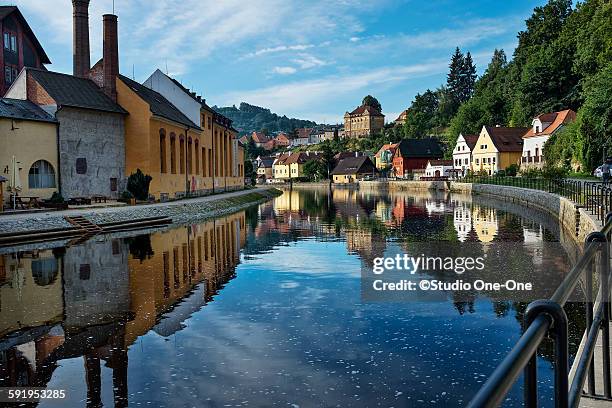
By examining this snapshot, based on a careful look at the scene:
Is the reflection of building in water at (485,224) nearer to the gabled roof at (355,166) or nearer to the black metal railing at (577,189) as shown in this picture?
the black metal railing at (577,189)

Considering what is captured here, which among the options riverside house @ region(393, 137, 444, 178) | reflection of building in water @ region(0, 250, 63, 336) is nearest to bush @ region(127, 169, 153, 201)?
reflection of building in water @ region(0, 250, 63, 336)

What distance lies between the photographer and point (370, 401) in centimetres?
716

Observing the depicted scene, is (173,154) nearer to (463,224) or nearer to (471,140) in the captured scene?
(463,224)

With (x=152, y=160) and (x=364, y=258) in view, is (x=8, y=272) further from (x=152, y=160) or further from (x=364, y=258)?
(x=152, y=160)

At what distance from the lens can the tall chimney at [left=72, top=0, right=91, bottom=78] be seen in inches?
1704

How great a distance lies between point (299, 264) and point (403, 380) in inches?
416

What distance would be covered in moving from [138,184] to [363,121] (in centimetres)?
15400

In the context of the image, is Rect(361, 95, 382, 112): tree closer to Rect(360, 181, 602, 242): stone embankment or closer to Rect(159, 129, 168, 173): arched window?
Rect(360, 181, 602, 242): stone embankment

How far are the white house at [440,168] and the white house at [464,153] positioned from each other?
1.23 meters

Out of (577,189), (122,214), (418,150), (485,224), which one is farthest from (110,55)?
(418,150)

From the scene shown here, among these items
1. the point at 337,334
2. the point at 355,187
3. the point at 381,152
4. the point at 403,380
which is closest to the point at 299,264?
the point at 337,334

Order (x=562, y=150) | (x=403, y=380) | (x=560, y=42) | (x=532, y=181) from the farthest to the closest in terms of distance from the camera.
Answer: (x=560, y=42) → (x=562, y=150) → (x=532, y=181) → (x=403, y=380)

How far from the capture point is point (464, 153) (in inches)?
3755

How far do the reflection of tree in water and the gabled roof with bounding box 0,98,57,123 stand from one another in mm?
11986
